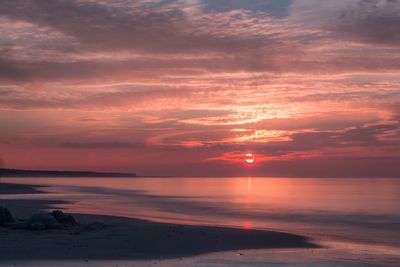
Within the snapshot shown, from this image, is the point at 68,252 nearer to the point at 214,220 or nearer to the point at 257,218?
the point at 214,220

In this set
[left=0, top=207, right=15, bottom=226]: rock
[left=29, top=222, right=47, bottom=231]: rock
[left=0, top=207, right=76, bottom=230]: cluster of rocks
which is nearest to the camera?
[left=29, top=222, right=47, bottom=231]: rock

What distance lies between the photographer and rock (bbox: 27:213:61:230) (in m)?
25.8

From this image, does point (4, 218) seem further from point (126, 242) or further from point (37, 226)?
point (126, 242)

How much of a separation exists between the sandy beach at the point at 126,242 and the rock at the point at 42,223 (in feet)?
1.17

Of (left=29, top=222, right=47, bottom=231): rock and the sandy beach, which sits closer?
the sandy beach

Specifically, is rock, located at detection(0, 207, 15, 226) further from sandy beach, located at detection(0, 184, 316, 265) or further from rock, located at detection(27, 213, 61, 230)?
rock, located at detection(27, 213, 61, 230)

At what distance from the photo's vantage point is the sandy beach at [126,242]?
813 inches

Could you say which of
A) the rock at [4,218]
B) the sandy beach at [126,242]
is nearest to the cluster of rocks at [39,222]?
the rock at [4,218]

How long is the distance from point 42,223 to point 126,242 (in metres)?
4.72

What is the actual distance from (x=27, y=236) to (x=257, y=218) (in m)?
23.2

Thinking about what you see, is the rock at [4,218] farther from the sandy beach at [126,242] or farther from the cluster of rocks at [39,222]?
the sandy beach at [126,242]

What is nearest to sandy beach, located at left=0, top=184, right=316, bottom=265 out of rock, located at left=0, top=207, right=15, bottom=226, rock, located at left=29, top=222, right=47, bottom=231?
rock, located at left=29, top=222, right=47, bottom=231

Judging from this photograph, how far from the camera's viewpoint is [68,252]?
20.8 meters

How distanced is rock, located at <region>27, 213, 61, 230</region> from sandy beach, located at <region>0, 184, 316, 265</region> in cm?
36
